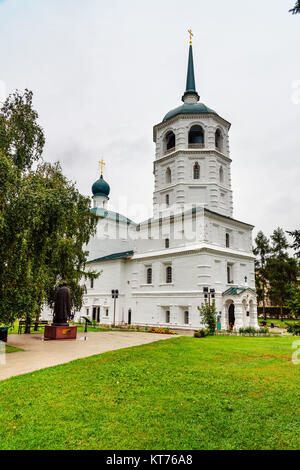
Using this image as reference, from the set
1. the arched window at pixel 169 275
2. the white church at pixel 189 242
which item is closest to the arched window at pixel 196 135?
the white church at pixel 189 242

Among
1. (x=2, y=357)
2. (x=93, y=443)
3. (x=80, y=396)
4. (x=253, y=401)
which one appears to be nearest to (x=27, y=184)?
(x=2, y=357)

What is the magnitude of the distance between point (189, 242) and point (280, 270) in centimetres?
2304

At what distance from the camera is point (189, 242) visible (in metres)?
28.3

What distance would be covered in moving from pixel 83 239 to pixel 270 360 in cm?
1700

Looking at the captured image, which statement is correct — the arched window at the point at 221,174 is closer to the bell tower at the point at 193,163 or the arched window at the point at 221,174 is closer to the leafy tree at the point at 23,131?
the bell tower at the point at 193,163

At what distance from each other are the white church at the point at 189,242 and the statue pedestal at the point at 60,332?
11.4 m

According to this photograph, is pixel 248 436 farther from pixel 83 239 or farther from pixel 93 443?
pixel 83 239

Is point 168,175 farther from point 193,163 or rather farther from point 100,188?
point 100,188

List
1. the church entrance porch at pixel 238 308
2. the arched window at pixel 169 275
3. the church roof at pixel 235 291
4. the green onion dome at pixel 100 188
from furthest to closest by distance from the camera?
the green onion dome at pixel 100 188 < the arched window at pixel 169 275 < the church roof at pixel 235 291 < the church entrance porch at pixel 238 308

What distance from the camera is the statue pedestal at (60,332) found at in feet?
53.6

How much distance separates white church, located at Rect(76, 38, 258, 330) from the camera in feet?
89.0

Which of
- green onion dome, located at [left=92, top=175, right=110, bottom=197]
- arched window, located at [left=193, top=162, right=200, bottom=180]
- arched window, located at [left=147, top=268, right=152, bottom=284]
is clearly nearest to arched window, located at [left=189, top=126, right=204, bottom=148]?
arched window, located at [left=193, top=162, right=200, bottom=180]

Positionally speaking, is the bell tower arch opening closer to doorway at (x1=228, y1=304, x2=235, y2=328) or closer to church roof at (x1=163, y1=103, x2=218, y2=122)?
church roof at (x1=163, y1=103, x2=218, y2=122)
